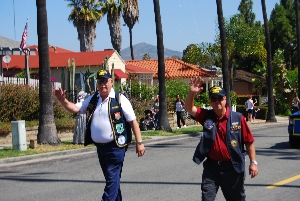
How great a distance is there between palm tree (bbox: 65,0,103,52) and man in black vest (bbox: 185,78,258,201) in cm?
3821

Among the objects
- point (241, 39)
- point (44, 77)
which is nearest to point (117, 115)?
point (44, 77)

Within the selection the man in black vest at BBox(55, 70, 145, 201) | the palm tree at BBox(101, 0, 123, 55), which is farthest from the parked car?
the palm tree at BBox(101, 0, 123, 55)

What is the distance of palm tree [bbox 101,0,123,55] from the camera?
45934mm

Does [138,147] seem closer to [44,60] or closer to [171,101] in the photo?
[44,60]

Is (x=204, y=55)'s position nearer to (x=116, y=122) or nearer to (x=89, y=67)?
(x=89, y=67)

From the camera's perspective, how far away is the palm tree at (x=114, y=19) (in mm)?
45934

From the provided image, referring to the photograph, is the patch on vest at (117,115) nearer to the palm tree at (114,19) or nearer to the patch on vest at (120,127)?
the patch on vest at (120,127)

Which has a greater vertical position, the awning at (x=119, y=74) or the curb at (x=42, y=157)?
the awning at (x=119, y=74)

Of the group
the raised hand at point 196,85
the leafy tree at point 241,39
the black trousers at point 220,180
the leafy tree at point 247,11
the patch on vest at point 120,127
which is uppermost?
the leafy tree at point 247,11

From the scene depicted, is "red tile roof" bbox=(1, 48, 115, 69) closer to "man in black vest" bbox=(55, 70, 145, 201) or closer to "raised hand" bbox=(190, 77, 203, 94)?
"man in black vest" bbox=(55, 70, 145, 201)

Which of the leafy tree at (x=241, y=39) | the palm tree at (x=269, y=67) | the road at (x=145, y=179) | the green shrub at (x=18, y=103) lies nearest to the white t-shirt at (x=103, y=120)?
the road at (x=145, y=179)

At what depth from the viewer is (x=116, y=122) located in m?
6.91

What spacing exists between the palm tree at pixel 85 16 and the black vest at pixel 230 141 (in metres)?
38.3

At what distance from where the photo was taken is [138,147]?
7051 mm
